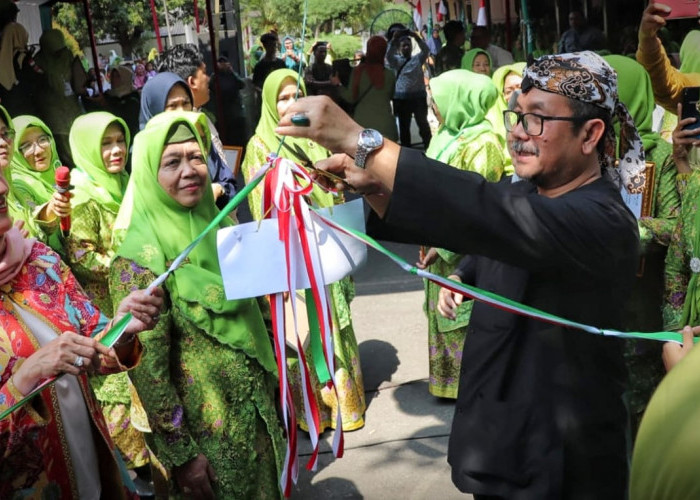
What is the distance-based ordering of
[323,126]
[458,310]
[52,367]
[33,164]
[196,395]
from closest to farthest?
1. [323,126]
2. [52,367]
3. [196,395]
4. [458,310]
5. [33,164]

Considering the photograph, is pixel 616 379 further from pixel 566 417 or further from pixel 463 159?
pixel 463 159

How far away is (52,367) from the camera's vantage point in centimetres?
248

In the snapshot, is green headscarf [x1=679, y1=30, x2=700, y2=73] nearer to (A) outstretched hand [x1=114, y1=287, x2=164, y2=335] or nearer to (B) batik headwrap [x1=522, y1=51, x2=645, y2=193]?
(B) batik headwrap [x1=522, y1=51, x2=645, y2=193]

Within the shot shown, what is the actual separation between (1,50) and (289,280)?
27.1 ft

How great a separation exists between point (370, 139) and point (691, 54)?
12.7 feet

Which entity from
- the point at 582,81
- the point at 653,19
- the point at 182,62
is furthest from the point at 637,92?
the point at 182,62

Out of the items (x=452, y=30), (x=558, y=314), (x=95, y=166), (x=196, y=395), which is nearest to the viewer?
(x=558, y=314)

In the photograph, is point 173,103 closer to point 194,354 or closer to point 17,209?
Answer: point 17,209

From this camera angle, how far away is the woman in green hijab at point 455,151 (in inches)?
208

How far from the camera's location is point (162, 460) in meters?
3.11

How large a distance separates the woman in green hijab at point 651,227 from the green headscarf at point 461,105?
3.60 feet

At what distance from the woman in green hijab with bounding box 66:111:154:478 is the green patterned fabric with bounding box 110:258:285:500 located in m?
1.53

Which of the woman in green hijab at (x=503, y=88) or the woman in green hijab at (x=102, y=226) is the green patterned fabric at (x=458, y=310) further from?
the woman in green hijab at (x=102, y=226)

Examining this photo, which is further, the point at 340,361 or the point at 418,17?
the point at 418,17
